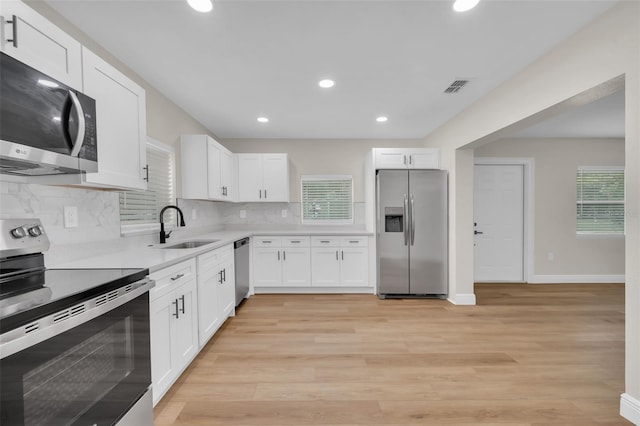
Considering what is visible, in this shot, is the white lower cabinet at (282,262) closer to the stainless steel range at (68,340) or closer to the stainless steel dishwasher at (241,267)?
the stainless steel dishwasher at (241,267)

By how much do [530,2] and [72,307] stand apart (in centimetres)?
277

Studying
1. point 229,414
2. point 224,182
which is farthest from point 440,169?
point 229,414

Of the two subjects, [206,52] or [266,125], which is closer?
[206,52]

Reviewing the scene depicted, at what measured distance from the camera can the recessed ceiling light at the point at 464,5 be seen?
165 cm

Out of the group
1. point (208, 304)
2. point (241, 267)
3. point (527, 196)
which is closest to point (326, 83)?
point (208, 304)

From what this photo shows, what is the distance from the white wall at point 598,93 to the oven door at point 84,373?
2748 mm

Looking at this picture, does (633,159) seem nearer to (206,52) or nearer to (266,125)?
(206,52)


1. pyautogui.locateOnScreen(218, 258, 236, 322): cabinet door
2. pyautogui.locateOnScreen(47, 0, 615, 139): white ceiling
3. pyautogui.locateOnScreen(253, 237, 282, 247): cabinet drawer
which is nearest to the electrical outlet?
pyautogui.locateOnScreen(47, 0, 615, 139): white ceiling

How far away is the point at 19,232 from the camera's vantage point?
1.36 m

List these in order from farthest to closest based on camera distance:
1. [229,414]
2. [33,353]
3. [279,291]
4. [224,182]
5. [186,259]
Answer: [279,291] < [224,182] < [186,259] < [229,414] < [33,353]

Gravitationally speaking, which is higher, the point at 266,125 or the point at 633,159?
the point at 266,125

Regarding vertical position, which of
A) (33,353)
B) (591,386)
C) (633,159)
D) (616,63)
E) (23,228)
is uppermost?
(616,63)

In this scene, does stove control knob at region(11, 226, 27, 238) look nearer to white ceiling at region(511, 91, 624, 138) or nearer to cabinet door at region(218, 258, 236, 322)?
cabinet door at region(218, 258, 236, 322)

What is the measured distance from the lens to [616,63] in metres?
1.70
